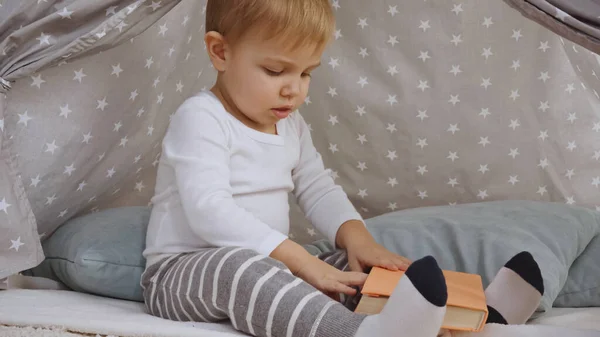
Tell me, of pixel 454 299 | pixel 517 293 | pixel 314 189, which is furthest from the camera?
pixel 314 189

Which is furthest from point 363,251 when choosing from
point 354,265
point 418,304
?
point 418,304

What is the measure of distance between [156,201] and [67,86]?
0.26 m

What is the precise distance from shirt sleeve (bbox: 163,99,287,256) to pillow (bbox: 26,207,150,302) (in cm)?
21

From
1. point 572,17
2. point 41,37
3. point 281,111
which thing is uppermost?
point 572,17

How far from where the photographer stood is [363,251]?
54.0 inches

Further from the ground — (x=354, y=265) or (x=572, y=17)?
(x=572, y=17)

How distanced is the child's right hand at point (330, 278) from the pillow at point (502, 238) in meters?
0.28

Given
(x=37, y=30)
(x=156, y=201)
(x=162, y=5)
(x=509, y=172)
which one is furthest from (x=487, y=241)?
(x=37, y=30)

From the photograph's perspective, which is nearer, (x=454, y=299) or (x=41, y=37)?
(x=454, y=299)

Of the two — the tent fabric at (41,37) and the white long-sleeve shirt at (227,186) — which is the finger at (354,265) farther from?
the tent fabric at (41,37)

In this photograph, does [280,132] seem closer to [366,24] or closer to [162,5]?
[162,5]

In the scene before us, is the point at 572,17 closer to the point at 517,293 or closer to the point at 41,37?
the point at 517,293

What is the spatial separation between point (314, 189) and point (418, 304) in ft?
1.96

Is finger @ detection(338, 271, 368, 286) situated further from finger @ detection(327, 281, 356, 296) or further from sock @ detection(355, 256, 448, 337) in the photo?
sock @ detection(355, 256, 448, 337)
